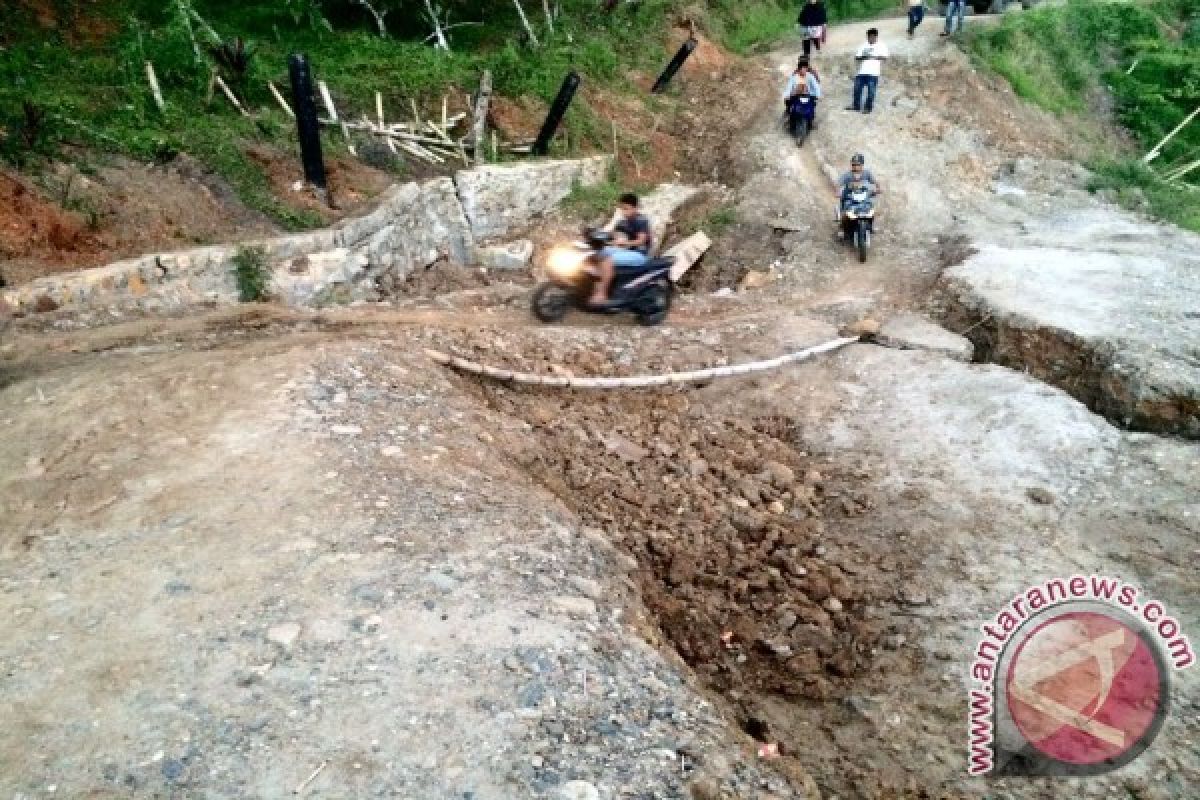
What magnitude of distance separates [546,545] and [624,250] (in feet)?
15.8

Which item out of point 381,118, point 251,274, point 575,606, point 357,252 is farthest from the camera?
point 381,118

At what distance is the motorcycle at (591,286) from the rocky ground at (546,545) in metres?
0.30

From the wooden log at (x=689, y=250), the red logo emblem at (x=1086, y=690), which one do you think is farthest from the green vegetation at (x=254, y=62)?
the red logo emblem at (x=1086, y=690)

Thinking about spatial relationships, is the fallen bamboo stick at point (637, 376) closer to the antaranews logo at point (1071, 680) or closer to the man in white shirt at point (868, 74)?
the antaranews logo at point (1071, 680)

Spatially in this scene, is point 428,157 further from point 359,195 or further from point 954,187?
point 954,187

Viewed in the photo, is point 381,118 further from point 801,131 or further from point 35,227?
point 801,131

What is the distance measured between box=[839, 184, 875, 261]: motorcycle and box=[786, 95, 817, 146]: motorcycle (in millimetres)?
3462

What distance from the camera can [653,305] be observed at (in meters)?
9.55

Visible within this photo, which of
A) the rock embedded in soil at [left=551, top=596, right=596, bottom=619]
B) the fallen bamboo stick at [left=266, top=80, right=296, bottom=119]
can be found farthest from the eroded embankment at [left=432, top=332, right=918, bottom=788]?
the fallen bamboo stick at [left=266, top=80, right=296, bottom=119]

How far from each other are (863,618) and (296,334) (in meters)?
5.40

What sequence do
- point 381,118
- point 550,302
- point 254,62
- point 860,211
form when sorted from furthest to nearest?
1. point 860,211
2. point 381,118
3. point 254,62
4. point 550,302

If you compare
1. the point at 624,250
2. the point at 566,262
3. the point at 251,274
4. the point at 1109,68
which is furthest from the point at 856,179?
the point at 1109,68

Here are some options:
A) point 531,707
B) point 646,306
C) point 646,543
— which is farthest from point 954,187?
point 531,707

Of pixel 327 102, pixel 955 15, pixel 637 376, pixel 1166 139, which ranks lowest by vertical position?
pixel 637 376
